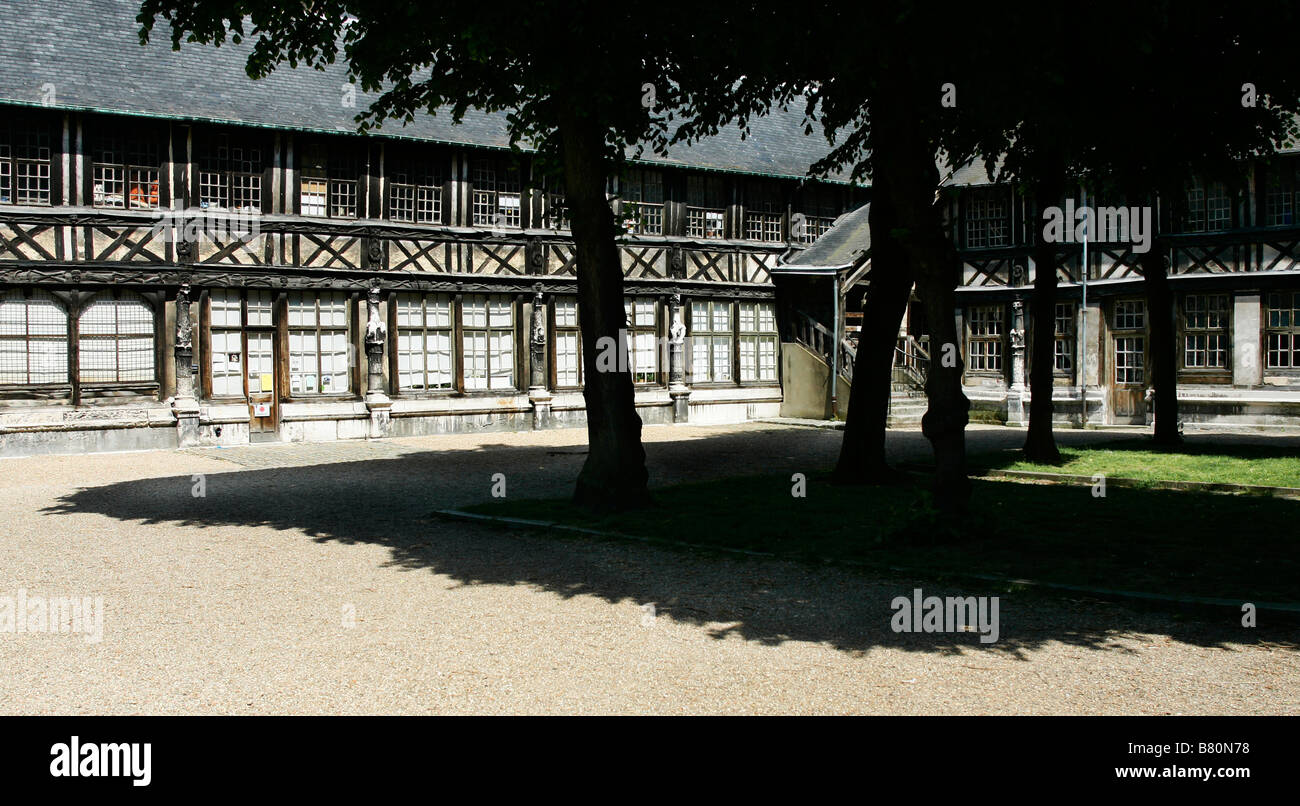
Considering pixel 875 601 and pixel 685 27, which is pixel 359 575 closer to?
pixel 875 601

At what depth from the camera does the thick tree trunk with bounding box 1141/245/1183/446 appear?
20344 mm

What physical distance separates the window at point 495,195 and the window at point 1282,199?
18362 mm

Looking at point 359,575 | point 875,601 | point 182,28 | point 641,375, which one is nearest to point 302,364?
point 641,375

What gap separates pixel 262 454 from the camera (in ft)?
71.3

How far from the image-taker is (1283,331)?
85.4 feet

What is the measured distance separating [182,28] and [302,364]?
13.2m

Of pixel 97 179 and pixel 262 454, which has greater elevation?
pixel 97 179

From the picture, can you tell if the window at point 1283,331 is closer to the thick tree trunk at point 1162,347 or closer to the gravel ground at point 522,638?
the thick tree trunk at point 1162,347

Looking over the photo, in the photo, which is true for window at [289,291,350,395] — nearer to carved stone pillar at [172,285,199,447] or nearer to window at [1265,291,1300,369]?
carved stone pillar at [172,285,199,447]

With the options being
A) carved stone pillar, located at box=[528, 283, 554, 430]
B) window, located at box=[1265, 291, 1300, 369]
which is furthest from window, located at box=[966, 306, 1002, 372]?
carved stone pillar, located at box=[528, 283, 554, 430]

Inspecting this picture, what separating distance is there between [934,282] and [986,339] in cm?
2165

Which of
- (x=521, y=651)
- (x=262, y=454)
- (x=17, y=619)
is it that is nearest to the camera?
(x=521, y=651)

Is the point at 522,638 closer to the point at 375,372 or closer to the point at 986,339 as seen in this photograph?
the point at 375,372

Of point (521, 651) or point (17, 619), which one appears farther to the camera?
point (17, 619)
